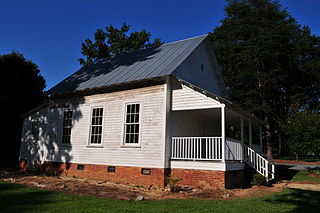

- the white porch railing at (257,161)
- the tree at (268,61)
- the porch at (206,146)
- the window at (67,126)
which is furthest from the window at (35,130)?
the tree at (268,61)

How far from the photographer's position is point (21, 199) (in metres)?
8.35

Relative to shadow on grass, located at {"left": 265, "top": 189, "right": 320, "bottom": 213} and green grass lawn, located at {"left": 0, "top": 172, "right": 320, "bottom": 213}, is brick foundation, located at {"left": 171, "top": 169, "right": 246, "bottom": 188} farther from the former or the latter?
shadow on grass, located at {"left": 265, "top": 189, "right": 320, "bottom": 213}

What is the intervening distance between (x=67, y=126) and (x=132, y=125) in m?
4.87

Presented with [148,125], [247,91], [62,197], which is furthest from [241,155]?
[247,91]

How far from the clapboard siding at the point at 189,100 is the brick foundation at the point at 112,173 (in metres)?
2.94

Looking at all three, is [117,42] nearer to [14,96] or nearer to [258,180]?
[14,96]

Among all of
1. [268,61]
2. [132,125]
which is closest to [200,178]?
[132,125]

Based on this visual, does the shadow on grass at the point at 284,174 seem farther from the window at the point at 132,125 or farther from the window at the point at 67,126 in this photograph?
the window at the point at 67,126

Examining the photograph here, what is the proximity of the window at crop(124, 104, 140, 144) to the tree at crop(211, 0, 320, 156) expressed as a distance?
18159 millimetres

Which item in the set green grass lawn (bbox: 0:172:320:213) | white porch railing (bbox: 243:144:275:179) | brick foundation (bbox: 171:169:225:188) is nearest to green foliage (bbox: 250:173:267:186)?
white porch railing (bbox: 243:144:275:179)

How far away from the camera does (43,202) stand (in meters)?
7.89

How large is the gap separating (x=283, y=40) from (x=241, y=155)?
21.0 m

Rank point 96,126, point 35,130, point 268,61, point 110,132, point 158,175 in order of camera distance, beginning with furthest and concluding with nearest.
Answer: point 268,61
point 35,130
point 96,126
point 110,132
point 158,175

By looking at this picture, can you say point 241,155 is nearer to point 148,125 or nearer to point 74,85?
point 148,125
